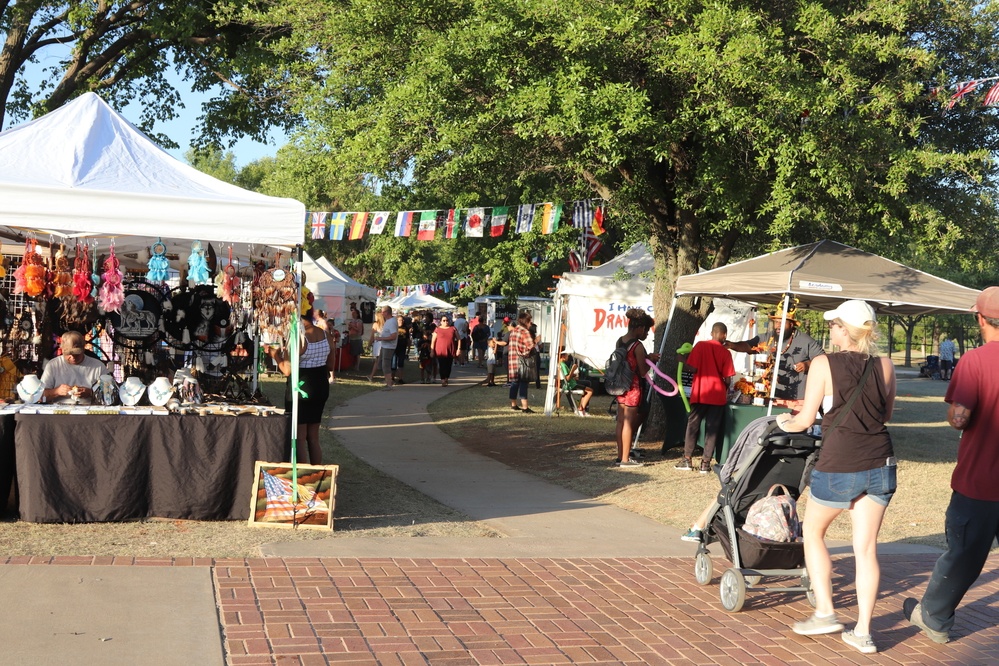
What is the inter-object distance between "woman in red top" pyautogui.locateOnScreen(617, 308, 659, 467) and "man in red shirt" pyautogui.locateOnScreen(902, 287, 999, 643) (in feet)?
19.6

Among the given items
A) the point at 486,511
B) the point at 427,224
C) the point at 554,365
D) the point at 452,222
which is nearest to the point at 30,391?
the point at 486,511

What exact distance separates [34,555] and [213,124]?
559 inches

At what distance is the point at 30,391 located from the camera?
757 centimetres

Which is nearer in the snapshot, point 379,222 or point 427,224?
point 427,224

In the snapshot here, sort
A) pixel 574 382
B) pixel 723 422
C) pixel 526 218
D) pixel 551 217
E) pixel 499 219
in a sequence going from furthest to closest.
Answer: pixel 574 382 < pixel 499 219 < pixel 526 218 < pixel 551 217 < pixel 723 422

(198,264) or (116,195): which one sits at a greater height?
(116,195)

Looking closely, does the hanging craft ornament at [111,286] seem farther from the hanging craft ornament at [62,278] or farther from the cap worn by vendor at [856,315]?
the cap worn by vendor at [856,315]

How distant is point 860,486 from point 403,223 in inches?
544

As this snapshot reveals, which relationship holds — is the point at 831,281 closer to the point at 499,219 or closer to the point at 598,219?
the point at 598,219

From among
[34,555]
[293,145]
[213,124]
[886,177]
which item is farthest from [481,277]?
[34,555]

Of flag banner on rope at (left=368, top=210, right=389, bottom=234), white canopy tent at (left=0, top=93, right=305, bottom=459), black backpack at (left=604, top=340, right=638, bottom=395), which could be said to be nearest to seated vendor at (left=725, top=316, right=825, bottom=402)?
black backpack at (left=604, top=340, right=638, bottom=395)

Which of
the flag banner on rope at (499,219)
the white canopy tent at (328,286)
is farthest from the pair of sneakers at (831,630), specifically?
the white canopy tent at (328,286)

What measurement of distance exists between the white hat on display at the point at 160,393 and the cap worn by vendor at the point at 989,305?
5.80 m

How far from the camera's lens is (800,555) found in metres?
6.02
